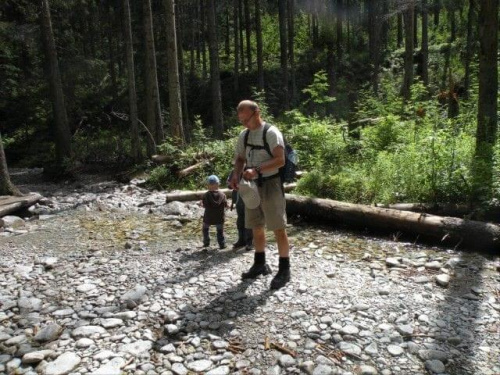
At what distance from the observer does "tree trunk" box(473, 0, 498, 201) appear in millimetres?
8055

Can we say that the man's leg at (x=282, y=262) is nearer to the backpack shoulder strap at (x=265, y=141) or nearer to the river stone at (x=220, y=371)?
the backpack shoulder strap at (x=265, y=141)

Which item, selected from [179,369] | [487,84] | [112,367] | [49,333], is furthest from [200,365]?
[487,84]

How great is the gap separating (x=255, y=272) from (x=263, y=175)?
143 centimetres

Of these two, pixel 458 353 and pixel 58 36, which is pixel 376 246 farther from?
pixel 58 36

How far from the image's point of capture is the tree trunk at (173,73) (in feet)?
47.1

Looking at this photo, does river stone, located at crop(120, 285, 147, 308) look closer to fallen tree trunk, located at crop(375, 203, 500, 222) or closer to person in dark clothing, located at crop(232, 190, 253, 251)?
person in dark clothing, located at crop(232, 190, 253, 251)

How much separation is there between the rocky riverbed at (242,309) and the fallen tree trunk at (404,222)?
297mm

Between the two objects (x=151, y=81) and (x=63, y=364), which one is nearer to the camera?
(x=63, y=364)

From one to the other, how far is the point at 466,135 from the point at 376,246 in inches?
203

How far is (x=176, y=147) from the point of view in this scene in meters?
14.3

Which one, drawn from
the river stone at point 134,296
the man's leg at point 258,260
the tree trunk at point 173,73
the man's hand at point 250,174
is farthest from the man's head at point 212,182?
the tree trunk at point 173,73

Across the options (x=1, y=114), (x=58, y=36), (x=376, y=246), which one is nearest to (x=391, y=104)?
(x=376, y=246)

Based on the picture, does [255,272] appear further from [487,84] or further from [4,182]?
[4,182]

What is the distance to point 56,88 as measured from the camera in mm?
16391
